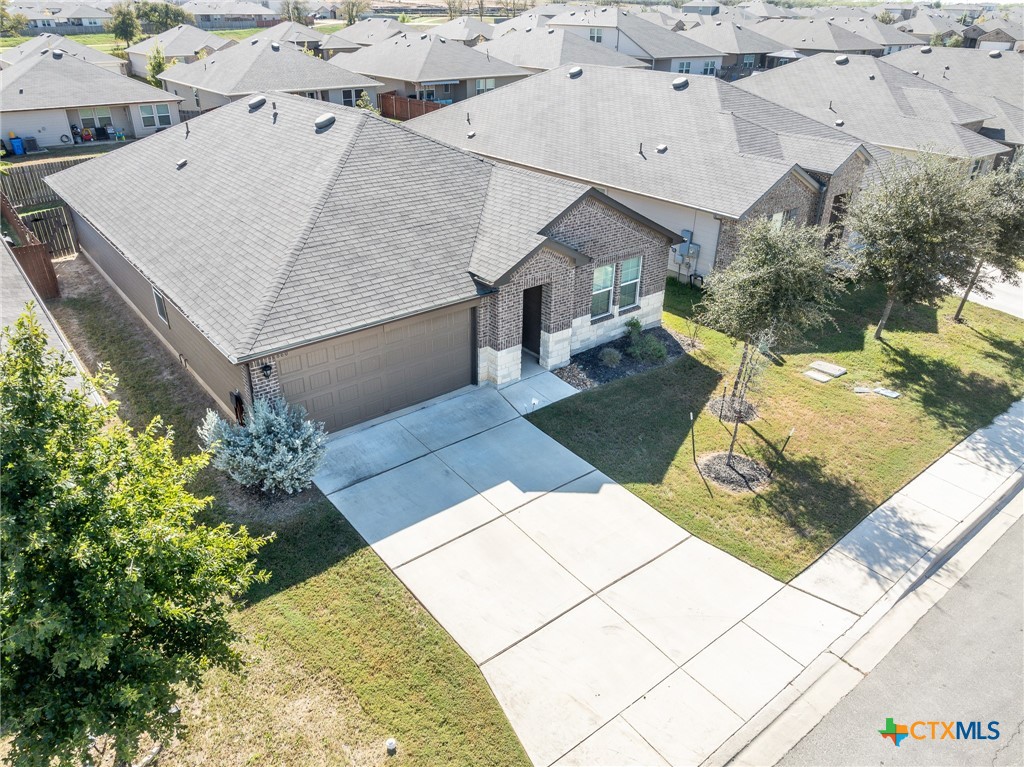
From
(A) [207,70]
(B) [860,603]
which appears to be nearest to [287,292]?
(B) [860,603]

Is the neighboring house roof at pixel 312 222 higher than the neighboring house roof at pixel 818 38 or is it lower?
lower

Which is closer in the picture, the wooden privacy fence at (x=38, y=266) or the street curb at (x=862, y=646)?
the street curb at (x=862, y=646)

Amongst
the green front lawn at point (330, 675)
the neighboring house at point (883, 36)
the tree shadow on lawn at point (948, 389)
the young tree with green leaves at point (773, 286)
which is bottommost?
the tree shadow on lawn at point (948, 389)

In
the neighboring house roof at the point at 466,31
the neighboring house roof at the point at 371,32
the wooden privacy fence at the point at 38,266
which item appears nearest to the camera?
the wooden privacy fence at the point at 38,266

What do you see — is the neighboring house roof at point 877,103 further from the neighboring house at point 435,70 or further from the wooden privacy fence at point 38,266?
the wooden privacy fence at point 38,266

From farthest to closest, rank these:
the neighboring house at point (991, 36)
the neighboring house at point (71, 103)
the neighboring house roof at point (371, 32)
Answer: the neighboring house at point (991, 36)
the neighboring house roof at point (371, 32)
the neighboring house at point (71, 103)

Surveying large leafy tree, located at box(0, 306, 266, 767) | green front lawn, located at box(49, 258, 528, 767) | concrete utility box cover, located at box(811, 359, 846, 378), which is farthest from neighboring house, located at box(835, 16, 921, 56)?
large leafy tree, located at box(0, 306, 266, 767)

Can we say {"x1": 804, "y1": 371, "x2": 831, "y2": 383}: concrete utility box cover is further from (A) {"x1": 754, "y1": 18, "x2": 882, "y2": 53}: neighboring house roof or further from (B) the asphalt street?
(A) {"x1": 754, "y1": 18, "x2": 882, "y2": 53}: neighboring house roof

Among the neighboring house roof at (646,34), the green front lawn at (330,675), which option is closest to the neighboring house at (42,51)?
the neighboring house roof at (646,34)
